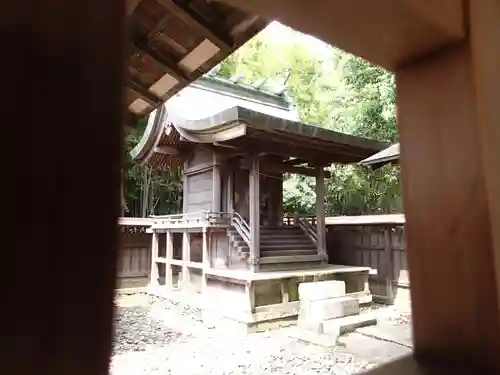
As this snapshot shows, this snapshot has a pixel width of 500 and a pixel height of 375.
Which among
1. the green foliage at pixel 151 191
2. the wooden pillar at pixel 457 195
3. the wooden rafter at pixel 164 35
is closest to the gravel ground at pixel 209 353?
the wooden rafter at pixel 164 35

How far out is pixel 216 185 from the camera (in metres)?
6.91

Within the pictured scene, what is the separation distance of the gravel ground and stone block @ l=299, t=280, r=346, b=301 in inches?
20.9

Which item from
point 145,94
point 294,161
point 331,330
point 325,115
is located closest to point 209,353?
point 331,330

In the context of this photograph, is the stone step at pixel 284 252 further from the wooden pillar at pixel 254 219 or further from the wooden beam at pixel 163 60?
the wooden beam at pixel 163 60

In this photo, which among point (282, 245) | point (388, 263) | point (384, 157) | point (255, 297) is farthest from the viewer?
point (388, 263)

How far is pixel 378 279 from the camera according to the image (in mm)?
7301

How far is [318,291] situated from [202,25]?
4561mm

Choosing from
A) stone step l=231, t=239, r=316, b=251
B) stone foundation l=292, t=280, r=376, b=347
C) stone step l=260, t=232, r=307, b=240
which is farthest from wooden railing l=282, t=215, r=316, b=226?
stone foundation l=292, t=280, r=376, b=347

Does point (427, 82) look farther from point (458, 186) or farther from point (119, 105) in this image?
point (119, 105)

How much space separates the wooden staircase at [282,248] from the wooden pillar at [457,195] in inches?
214

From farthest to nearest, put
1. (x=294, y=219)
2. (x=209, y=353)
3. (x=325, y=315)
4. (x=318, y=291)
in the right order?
1. (x=294, y=219)
2. (x=318, y=291)
3. (x=325, y=315)
4. (x=209, y=353)

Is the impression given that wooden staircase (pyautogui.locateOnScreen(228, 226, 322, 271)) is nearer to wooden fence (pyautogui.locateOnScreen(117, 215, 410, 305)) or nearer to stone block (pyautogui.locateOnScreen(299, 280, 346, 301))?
stone block (pyautogui.locateOnScreen(299, 280, 346, 301))

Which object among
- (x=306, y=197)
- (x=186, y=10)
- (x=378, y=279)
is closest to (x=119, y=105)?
(x=186, y=10)

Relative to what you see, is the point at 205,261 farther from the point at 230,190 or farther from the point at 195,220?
the point at 230,190
